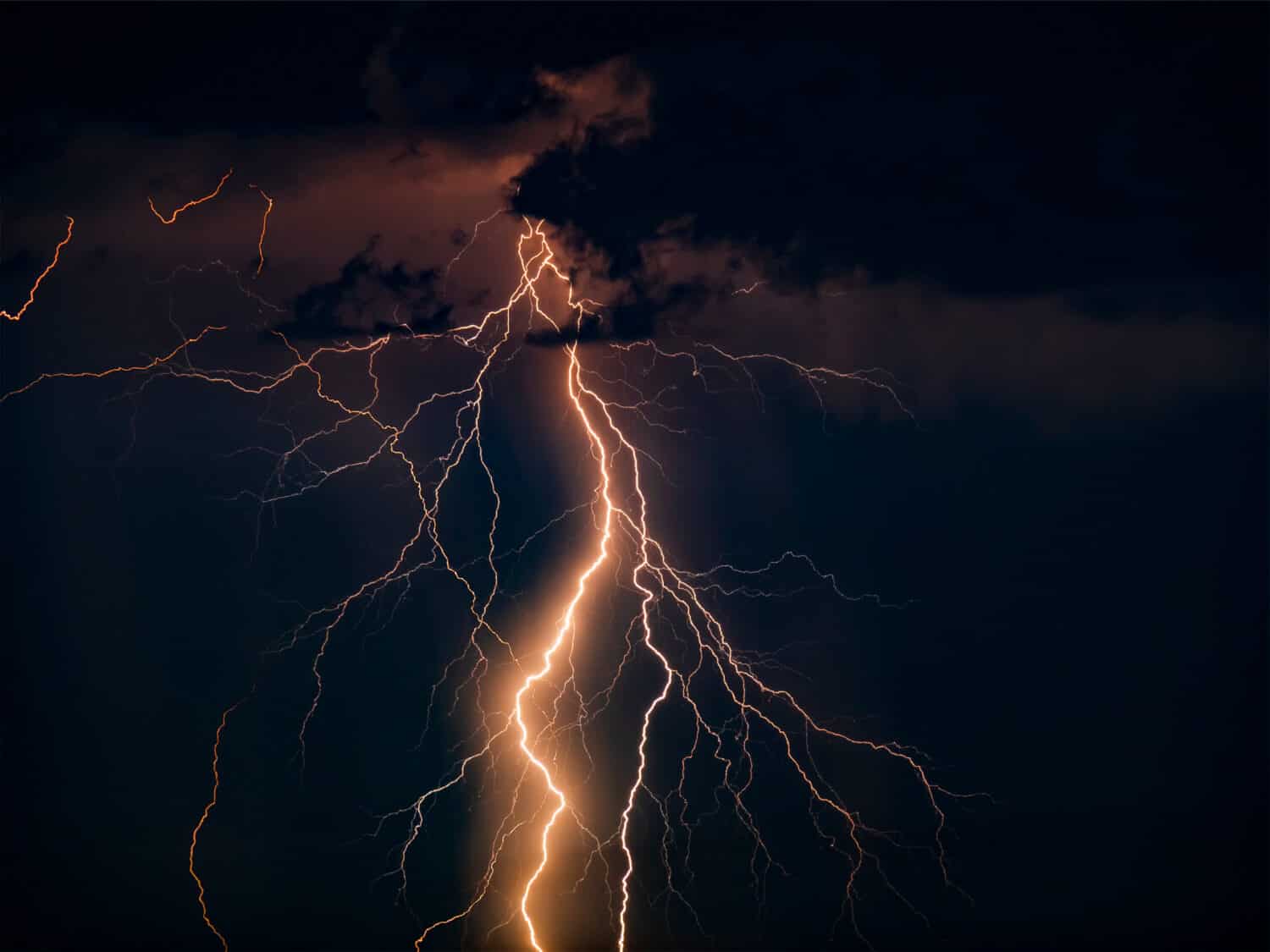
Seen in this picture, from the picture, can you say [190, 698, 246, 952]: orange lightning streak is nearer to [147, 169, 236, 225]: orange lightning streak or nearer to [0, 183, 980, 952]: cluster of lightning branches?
[0, 183, 980, 952]: cluster of lightning branches

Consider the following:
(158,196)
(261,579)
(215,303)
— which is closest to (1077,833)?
(261,579)

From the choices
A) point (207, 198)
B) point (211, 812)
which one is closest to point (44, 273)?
point (207, 198)

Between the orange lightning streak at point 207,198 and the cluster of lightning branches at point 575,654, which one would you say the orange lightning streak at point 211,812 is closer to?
the cluster of lightning branches at point 575,654

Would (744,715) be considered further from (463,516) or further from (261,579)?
(261,579)

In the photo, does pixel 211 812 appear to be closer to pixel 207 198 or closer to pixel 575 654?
pixel 575 654

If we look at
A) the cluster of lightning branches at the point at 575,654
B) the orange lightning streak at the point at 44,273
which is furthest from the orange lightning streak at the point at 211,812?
the orange lightning streak at the point at 44,273

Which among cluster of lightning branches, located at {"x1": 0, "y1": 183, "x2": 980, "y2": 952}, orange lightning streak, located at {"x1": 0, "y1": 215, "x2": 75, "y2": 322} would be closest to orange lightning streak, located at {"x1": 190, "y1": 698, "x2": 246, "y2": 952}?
cluster of lightning branches, located at {"x1": 0, "y1": 183, "x2": 980, "y2": 952}
